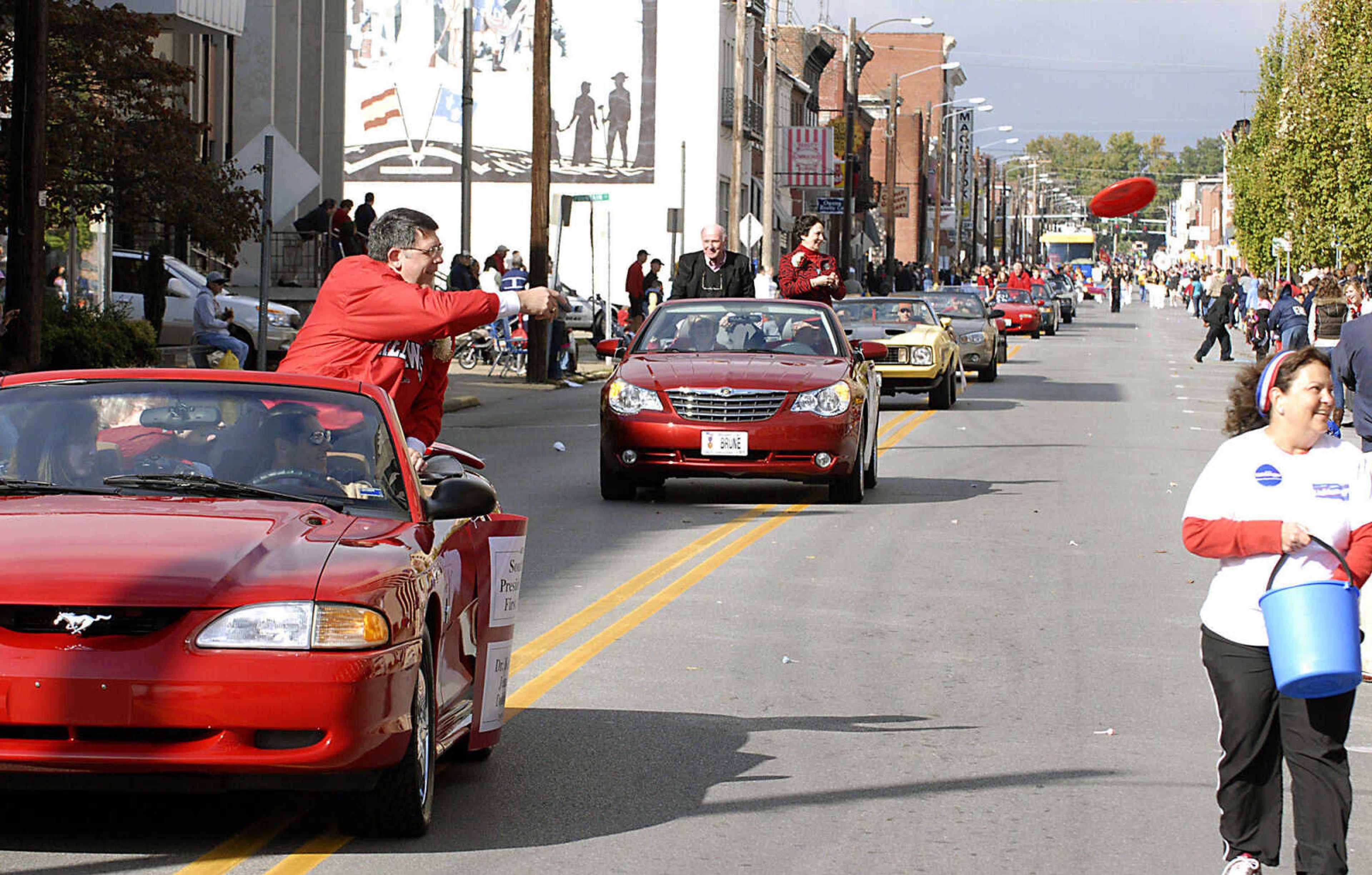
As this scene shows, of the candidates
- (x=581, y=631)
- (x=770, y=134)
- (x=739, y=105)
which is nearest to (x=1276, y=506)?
(x=581, y=631)

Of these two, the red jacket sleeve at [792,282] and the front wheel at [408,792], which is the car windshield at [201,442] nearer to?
the front wheel at [408,792]

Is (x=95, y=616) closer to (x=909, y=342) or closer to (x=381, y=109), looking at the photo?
(x=909, y=342)

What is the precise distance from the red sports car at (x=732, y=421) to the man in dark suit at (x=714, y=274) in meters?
2.89

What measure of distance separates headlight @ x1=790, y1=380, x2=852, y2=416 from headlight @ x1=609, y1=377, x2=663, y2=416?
1.01 m

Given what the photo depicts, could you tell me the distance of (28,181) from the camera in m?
18.0

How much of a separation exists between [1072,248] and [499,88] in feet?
236

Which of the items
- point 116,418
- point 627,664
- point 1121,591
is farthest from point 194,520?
point 1121,591

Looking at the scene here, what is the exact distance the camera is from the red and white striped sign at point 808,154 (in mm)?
74812

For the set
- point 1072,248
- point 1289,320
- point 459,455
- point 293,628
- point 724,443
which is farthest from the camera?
point 1072,248

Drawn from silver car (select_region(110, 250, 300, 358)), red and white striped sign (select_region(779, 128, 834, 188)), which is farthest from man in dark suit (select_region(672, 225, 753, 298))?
red and white striped sign (select_region(779, 128, 834, 188))

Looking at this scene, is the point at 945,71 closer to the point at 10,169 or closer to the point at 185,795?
the point at 10,169

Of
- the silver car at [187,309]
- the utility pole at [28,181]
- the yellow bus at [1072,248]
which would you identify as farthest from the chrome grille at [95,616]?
the yellow bus at [1072,248]

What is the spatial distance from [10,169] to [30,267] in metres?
0.87

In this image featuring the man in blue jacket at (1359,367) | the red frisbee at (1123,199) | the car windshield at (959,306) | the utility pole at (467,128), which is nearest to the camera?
the man in blue jacket at (1359,367)
